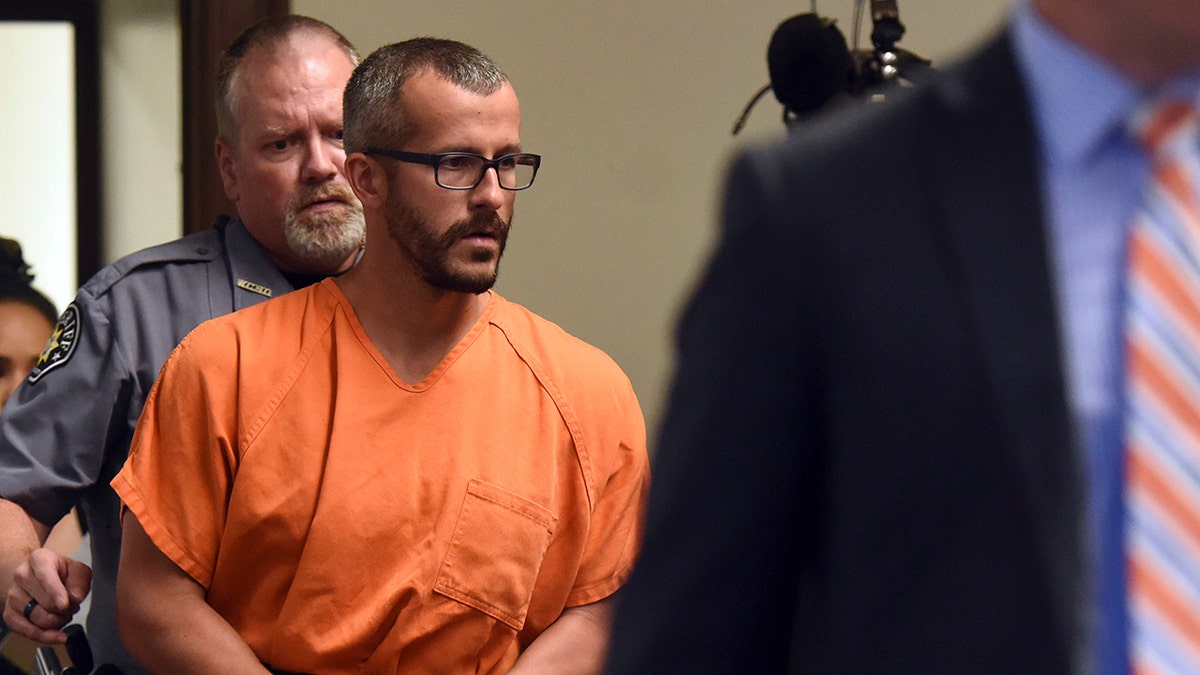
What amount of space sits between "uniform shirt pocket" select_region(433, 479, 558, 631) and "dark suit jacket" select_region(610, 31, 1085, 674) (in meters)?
0.91

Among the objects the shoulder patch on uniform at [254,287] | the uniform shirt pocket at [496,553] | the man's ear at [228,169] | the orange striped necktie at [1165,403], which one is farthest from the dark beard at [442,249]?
the orange striped necktie at [1165,403]

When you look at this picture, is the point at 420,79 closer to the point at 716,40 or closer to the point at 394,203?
the point at 394,203

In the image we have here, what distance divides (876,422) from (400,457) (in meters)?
1.04

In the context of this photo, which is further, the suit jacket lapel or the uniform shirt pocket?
the uniform shirt pocket

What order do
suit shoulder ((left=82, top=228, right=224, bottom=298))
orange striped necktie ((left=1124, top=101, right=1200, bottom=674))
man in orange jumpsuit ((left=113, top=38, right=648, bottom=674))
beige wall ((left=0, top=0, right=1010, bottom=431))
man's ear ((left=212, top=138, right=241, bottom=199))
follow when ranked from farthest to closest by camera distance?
beige wall ((left=0, top=0, right=1010, bottom=431))
man's ear ((left=212, top=138, right=241, bottom=199))
suit shoulder ((left=82, top=228, right=224, bottom=298))
man in orange jumpsuit ((left=113, top=38, right=648, bottom=674))
orange striped necktie ((left=1124, top=101, right=1200, bottom=674))

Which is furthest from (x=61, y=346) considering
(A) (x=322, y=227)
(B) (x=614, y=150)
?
(B) (x=614, y=150)

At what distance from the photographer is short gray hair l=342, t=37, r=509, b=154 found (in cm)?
165

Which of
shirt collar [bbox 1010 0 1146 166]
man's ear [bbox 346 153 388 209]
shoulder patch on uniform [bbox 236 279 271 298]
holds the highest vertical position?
shirt collar [bbox 1010 0 1146 166]

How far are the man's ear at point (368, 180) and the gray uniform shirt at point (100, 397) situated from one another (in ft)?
0.98

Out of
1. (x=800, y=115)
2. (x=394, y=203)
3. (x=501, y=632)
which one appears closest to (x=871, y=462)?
(x=501, y=632)

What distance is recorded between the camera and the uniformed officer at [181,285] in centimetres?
178

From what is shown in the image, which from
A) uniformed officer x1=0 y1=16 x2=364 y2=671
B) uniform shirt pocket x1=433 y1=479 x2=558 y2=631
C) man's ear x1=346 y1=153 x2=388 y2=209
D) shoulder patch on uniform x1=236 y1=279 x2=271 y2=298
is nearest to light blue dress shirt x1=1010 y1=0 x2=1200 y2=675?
uniform shirt pocket x1=433 y1=479 x2=558 y2=631

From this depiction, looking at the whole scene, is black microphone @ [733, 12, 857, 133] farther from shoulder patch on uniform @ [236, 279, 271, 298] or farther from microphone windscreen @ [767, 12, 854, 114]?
shoulder patch on uniform @ [236, 279, 271, 298]

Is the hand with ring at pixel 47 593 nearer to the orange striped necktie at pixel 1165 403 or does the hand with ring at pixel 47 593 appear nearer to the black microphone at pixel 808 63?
the black microphone at pixel 808 63
